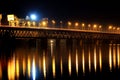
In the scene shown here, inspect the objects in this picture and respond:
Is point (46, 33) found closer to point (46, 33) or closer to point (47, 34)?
point (46, 33)

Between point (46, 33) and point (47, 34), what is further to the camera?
point (47, 34)

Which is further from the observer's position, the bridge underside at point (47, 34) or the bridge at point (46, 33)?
the bridge underside at point (47, 34)

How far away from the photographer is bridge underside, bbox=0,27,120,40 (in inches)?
2090

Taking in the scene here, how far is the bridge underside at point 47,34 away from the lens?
53094 mm

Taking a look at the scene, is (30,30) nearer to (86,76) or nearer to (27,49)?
(27,49)

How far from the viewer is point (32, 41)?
66.0 m

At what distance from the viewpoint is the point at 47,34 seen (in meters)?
63.6

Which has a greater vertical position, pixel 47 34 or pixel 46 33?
pixel 46 33

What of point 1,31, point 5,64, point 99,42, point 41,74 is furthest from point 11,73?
point 99,42

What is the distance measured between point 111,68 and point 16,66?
10.3m

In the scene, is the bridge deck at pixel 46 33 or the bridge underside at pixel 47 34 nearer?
the bridge deck at pixel 46 33

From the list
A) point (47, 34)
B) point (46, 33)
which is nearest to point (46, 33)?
point (46, 33)

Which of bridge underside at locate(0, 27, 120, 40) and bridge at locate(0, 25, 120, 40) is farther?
bridge underside at locate(0, 27, 120, 40)

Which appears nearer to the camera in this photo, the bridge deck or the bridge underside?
the bridge deck
